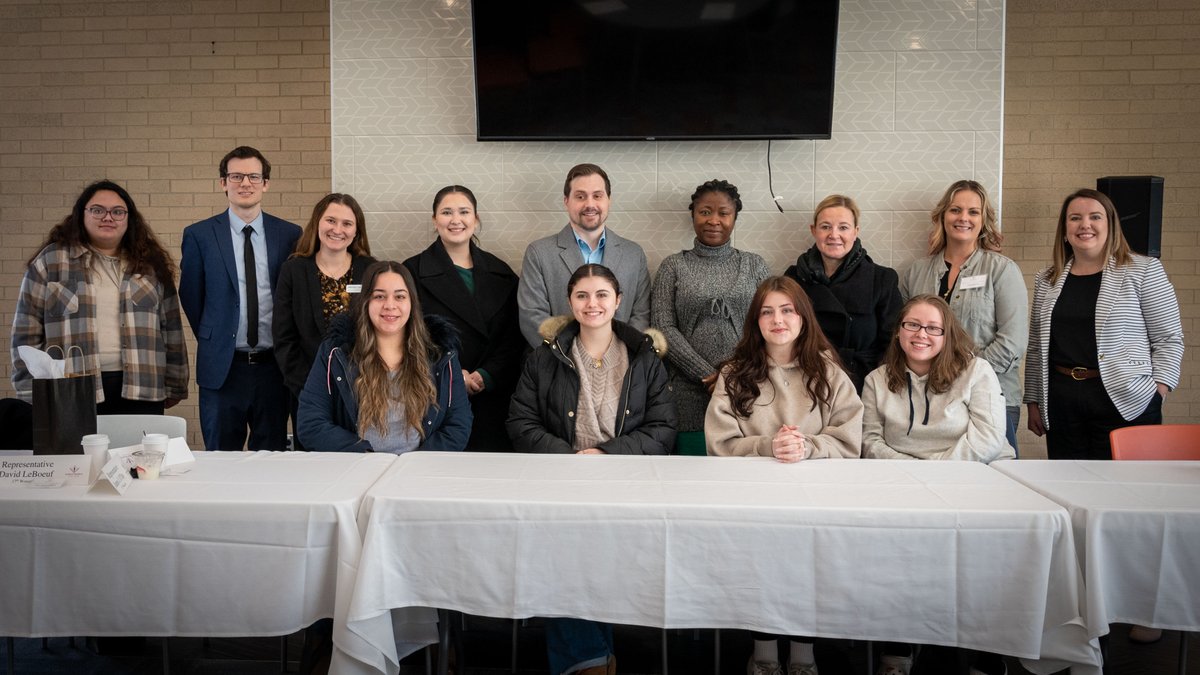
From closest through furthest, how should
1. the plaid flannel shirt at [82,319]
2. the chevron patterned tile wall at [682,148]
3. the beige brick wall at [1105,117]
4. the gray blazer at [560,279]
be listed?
1. the plaid flannel shirt at [82,319]
2. the gray blazer at [560,279]
3. the chevron patterned tile wall at [682,148]
4. the beige brick wall at [1105,117]

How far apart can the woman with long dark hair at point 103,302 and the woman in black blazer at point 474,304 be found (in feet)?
3.55

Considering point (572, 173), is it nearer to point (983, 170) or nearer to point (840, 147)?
point (840, 147)

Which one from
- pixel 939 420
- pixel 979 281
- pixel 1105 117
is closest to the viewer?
pixel 939 420

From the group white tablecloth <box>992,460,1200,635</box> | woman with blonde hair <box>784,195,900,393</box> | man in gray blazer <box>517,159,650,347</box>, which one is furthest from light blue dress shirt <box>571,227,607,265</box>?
white tablecloth <box>992,460,1200,635</box>

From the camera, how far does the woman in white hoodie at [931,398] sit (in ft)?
8.79

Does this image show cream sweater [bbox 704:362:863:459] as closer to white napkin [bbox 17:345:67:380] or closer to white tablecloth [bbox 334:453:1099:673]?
white tablecloth [bbox 334:453:1099:673]

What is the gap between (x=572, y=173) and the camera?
3604mm

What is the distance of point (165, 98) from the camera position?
5668 mm

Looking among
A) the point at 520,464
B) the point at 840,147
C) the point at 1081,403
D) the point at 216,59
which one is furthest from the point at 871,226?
the point at 216,59

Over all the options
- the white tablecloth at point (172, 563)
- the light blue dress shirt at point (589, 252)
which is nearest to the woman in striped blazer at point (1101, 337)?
the light blue dress shirt at point (589, 252)

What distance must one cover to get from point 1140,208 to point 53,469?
5.00 m

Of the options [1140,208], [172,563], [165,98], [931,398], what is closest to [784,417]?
[931,398]

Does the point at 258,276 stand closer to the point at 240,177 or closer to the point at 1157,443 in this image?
the point at 240,177

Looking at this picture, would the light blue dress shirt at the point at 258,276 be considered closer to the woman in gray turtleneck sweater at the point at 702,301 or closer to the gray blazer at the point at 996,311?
the woman in gray turtleneck sweater at the point at 702,301
